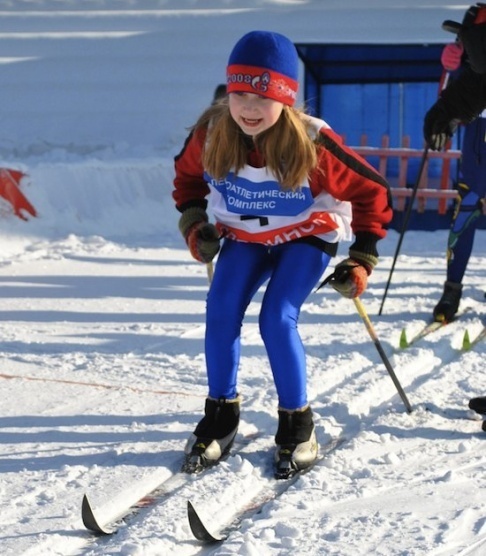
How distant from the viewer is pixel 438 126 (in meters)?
5.48

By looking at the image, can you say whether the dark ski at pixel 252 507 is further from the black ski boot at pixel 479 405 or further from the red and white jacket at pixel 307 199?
the red and white jacket at pixel 307 199

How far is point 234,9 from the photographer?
13.1 meters

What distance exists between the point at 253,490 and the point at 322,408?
1.03 metres

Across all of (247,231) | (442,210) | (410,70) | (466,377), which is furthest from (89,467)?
(410,70)

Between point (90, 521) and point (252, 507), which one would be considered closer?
point (90, 521)

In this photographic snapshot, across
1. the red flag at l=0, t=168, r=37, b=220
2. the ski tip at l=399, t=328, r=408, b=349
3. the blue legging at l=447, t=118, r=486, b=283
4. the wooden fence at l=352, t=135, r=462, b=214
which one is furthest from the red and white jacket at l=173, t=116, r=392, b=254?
the wooden fence at l=352, t=135, r=462, b=214

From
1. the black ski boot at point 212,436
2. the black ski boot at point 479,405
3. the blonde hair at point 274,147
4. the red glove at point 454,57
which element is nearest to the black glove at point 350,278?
the blonde hair at point 274,147

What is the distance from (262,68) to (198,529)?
159 centimetres

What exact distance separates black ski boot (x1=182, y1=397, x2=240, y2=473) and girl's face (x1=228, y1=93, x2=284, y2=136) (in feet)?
3.45

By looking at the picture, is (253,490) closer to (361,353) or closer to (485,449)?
(485,449)

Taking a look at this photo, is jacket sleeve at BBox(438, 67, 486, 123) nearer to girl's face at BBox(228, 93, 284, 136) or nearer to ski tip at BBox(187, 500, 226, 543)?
girl's face at BBox(228, 93, 284, 136)

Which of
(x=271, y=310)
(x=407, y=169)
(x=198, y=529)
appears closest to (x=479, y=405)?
(x=271, y=310)

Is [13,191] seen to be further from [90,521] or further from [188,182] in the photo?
[90,521]

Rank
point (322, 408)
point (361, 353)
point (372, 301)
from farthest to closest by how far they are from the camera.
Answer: point (372, 301) < point (361, 353) < point (322, 408)
